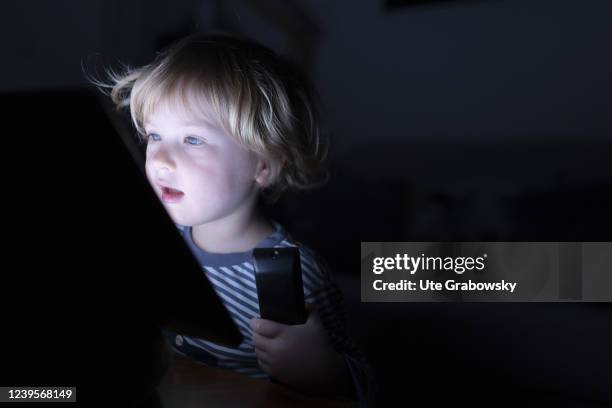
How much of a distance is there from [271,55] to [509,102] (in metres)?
0.31

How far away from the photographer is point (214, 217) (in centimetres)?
73

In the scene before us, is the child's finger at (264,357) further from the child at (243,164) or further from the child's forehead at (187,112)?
the child's forehead at (187,112)

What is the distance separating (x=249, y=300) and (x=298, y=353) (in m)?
0.14

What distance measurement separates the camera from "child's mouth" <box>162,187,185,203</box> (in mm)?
677

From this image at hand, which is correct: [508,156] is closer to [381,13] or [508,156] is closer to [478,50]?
[478,50]

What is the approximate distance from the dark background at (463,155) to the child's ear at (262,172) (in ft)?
0.23

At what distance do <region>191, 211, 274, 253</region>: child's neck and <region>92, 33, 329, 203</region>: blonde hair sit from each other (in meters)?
0.08

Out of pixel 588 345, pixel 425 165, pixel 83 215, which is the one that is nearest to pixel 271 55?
pixel 425 165

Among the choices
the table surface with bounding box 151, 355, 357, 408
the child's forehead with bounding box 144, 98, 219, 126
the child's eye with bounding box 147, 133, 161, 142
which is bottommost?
the table surface with bounding box 151, 355, 357, 408

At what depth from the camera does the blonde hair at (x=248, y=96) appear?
65 centimetres

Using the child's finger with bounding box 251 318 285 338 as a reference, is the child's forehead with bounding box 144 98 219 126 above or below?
above

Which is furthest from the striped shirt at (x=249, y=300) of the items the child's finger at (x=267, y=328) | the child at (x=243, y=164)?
the child's finger at (x=267, y=328)

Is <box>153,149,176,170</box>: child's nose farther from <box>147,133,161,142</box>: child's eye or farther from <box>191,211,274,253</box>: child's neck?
<box>191,211,274,253</box>: child's neck

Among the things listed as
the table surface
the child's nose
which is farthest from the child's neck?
the table surface
